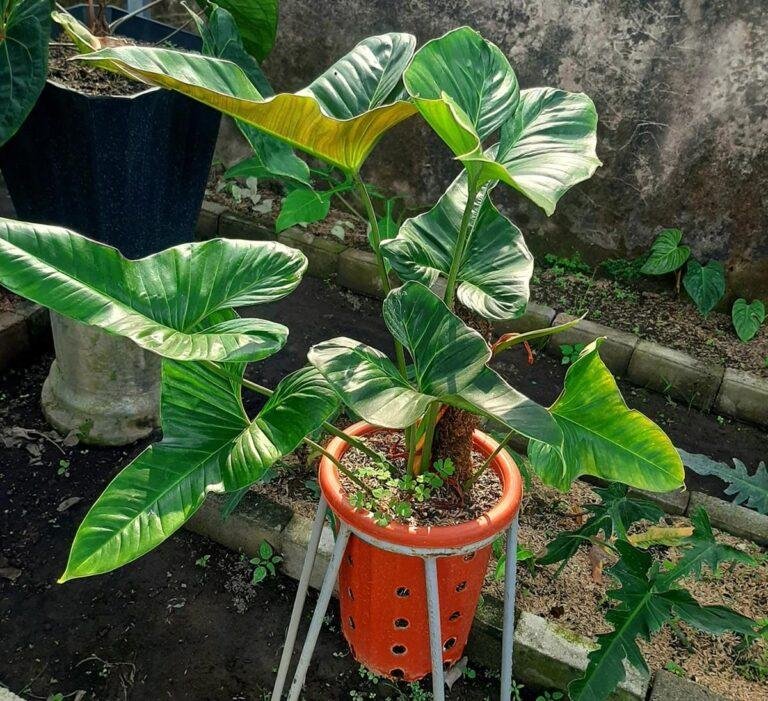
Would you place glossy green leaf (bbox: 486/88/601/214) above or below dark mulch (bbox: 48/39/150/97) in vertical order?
above

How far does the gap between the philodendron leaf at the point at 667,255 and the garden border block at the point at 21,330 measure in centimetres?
232

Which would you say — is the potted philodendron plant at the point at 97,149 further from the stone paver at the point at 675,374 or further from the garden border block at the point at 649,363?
the stone paver at the point at 675,374

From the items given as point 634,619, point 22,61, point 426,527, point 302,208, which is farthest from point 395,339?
point 302,208

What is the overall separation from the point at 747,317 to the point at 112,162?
2.47 m

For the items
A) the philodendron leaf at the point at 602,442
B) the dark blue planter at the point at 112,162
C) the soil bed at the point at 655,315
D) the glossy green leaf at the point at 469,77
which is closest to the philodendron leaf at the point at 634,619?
the philodendron leaf at the point at 602,442

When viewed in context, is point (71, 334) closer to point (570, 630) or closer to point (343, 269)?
point (343, 269)

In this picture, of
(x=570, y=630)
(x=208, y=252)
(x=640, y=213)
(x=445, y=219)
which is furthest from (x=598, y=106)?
(x=208, y=252)

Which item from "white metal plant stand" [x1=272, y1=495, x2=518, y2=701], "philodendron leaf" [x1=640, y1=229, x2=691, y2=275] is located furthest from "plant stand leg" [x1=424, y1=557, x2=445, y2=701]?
"philodendron leaf" [x1=640, y1=229, x2=691, y2=275]

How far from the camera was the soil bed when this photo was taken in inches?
119

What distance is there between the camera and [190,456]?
51.3 inches

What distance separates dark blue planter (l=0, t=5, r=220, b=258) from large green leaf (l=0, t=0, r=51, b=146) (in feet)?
0.24

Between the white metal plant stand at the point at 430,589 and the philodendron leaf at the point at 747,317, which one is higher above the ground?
the philodendron leaf at the point at 747,317

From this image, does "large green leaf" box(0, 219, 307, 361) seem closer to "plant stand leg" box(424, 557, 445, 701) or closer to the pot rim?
the pot rim

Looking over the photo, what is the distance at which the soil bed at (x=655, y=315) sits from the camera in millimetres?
3035
